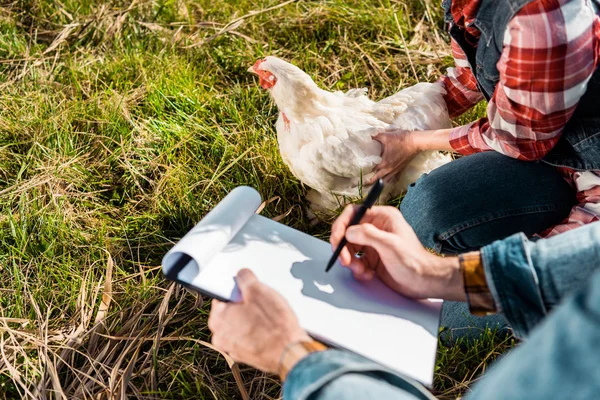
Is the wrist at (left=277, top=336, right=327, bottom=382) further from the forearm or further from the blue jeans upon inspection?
the forearm

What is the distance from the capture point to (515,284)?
98cm

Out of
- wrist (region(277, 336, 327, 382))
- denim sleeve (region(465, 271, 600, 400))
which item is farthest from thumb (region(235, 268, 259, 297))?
denim sleeve (region(465, 271, 600, 400))

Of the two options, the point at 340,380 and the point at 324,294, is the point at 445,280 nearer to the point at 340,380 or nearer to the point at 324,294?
the point at 324,294

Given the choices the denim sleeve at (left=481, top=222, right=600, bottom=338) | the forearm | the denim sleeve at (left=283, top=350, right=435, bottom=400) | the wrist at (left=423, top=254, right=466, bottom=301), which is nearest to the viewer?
the denim sleeve at (left=283, top=350, right=435, bottom=400)

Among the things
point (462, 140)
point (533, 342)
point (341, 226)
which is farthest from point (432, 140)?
point (533, 342)

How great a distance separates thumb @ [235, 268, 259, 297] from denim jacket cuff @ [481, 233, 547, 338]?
0.41 meters

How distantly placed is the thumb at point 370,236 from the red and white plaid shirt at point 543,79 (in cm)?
45

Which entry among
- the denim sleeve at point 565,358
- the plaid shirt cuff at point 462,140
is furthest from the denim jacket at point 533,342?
the plaid shirt cuff at point 462,140

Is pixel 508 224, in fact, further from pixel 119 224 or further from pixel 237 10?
pixel 237 10

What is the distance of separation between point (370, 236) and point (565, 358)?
554 millimetres

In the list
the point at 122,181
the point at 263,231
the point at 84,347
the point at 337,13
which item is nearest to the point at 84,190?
the point at 122,181

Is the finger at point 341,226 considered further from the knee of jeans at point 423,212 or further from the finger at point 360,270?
the knee of jeans at point 423,212

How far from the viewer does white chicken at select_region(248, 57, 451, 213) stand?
1637 millimetres

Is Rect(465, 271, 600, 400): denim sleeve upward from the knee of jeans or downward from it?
upward
